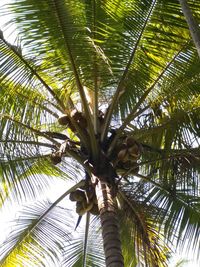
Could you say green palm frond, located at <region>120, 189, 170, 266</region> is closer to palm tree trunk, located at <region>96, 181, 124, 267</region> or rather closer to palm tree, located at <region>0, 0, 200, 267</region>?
palm tree, located at <region>0, 0, 200, 267</region>

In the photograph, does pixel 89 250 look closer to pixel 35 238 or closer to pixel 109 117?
pixel 35 238

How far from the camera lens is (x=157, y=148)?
6855 millimetres

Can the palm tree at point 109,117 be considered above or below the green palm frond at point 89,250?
above

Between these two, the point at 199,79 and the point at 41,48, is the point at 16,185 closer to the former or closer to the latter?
the point at 41,48

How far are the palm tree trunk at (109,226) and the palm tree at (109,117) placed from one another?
1 centimetres

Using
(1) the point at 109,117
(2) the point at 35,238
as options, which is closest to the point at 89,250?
(2) the point at 35,238

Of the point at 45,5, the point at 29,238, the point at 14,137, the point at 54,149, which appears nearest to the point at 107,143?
the point at 54,149

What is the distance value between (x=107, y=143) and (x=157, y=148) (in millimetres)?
849

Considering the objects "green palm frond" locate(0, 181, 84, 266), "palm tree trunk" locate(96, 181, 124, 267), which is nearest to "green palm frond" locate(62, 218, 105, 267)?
"green palm frond" locate(0, 181, 84, 266)

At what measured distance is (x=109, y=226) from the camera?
5434 millimetres

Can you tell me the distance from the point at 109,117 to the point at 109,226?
5.09 ft

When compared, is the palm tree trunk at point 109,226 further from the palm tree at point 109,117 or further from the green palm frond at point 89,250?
the green palm frond at point 89,250

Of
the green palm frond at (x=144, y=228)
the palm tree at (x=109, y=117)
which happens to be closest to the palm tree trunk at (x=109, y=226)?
the palm tree at (x=109, y=117)

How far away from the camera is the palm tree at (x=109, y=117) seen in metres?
5.86
